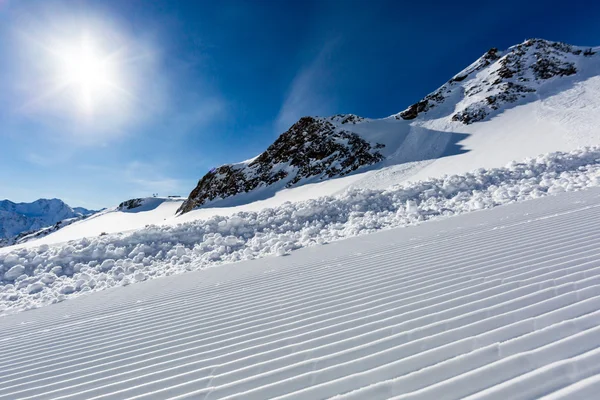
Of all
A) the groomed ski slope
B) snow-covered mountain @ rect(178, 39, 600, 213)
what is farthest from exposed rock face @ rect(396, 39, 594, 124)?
the groomed ski slope

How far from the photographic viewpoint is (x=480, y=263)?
3980 millimetres

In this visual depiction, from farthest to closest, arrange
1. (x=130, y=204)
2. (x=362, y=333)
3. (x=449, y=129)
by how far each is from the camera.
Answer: (x=130, y=204) < (x=449, y=129) < (x=362, y=333)

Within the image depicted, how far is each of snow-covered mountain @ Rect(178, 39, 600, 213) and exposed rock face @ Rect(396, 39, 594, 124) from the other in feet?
0.33

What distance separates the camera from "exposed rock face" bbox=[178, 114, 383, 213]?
3020 centimetres

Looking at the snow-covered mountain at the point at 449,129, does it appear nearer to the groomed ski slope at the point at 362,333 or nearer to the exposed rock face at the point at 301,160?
the exposed rock face at the point at 301,160

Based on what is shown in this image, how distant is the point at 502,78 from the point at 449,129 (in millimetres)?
15204

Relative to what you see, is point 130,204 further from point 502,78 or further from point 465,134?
point 502,78

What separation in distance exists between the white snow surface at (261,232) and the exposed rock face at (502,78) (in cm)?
2330

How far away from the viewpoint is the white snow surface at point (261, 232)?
28.1 ft

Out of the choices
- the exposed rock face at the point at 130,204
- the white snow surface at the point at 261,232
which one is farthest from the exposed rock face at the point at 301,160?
the exposed rock face at the point at 130,204

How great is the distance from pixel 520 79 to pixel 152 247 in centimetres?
4572

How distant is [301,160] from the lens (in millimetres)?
32906

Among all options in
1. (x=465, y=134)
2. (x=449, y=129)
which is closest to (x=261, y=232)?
(x=465, y=134)

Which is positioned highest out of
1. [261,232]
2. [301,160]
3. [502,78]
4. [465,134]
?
[502,78]
